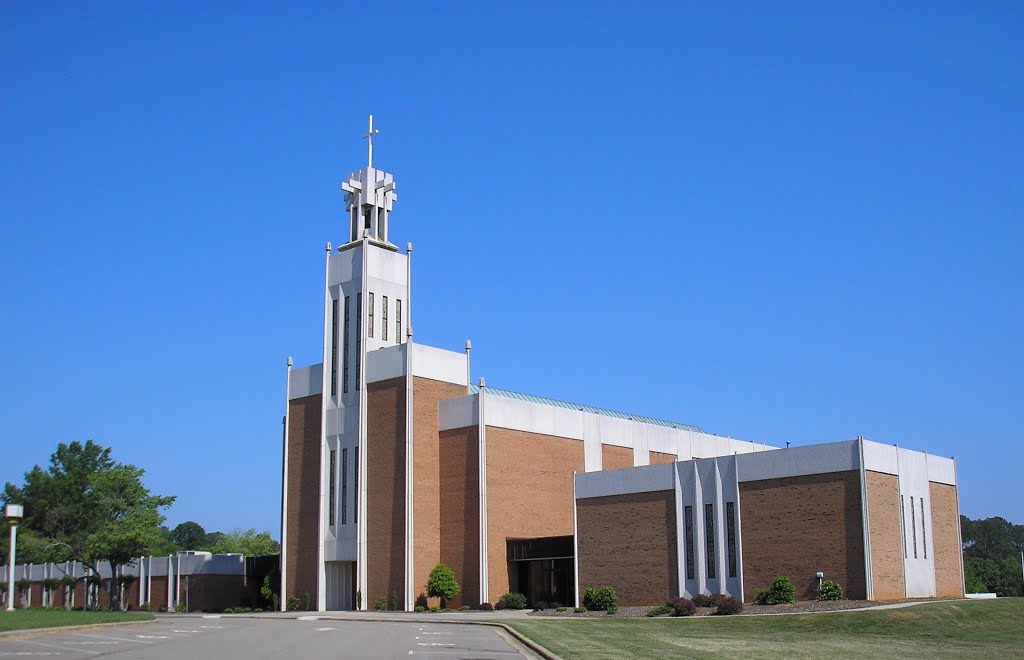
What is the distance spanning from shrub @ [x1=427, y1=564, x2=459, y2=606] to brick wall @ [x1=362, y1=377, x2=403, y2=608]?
5.04ft

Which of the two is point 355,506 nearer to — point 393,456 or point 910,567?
point 393,456

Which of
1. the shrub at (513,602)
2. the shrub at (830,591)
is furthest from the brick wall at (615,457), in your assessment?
the shrub at (830,591)

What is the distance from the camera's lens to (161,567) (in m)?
82.0

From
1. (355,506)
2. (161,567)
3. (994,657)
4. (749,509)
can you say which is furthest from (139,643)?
(161,567)

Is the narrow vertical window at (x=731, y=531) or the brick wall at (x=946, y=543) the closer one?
the narrow vertical window at (x=731, y=531)

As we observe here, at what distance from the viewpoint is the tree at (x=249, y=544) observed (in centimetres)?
12644

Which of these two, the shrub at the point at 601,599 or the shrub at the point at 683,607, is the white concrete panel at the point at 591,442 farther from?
the shrub at the point at 683,607

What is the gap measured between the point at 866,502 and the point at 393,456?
2673 cm

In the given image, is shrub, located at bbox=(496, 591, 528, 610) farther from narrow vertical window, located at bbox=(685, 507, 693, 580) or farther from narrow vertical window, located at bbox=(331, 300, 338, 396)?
narrow vertical window, located at bbox=(331, 300, 338, 396)

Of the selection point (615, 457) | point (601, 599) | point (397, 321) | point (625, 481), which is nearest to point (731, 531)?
point (625, 481)

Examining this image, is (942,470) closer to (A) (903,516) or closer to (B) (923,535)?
(B) (923,535)

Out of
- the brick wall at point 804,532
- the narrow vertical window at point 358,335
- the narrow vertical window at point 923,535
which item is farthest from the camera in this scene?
the narrow vertical window at point 358,335


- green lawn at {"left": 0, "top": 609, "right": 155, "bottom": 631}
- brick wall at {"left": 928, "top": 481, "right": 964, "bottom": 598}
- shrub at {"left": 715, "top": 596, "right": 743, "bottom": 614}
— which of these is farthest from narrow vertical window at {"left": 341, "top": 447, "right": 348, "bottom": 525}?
brick wall at {"left": 928, "top": 481, "right": 964, "bottom": 598}

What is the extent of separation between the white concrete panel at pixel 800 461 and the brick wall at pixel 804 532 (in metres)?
0.28
